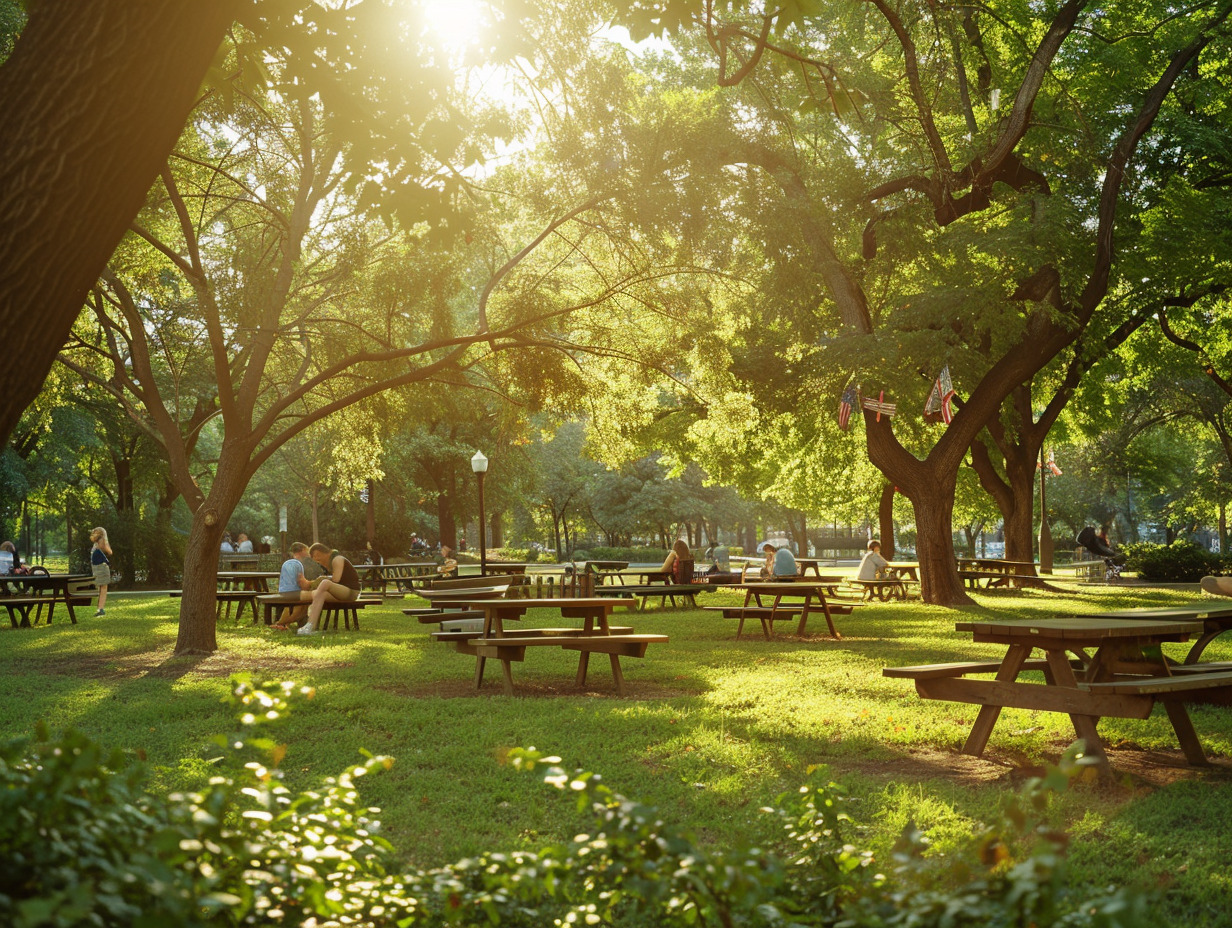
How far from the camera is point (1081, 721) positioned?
19.9ft

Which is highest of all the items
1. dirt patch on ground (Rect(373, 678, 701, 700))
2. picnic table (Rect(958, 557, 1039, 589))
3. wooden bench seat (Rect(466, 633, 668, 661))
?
wooden bench seat (Rect(466, 633, 668, 661))

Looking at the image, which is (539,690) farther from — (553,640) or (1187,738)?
(1187,738)

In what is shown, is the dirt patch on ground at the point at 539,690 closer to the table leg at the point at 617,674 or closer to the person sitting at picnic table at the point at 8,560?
the table leg at the point at 617,674

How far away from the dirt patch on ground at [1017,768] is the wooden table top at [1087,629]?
844mm

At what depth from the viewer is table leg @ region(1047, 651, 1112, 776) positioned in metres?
6.04

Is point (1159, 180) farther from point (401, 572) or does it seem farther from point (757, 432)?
point (401, 572)

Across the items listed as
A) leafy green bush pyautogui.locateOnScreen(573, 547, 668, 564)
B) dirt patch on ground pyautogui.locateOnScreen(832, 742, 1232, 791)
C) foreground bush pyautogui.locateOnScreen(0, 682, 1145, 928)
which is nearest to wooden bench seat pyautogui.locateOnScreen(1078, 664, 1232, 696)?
dirt patch on ground pyautogui.locateOnScreen(832, 742, 1232, 791)

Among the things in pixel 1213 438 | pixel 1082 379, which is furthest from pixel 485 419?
pixel 1213 438

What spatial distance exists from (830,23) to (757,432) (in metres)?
10.9

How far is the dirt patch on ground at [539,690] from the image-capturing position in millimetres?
9641

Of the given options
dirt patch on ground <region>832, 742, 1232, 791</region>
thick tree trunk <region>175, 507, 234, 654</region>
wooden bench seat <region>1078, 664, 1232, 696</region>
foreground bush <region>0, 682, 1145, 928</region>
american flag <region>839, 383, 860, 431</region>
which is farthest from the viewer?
american flag <region>839, 383, 860, 431</region>

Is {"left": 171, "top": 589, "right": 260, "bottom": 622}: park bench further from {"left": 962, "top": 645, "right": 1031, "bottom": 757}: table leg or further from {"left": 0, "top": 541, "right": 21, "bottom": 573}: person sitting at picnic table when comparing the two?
{"left": 962, "top": 645, "right": 1031, "bottom": 757}: table leg

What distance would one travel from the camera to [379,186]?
6504mm

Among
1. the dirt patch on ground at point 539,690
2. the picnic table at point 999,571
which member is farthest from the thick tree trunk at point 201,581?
the picnic table at point 999,571
